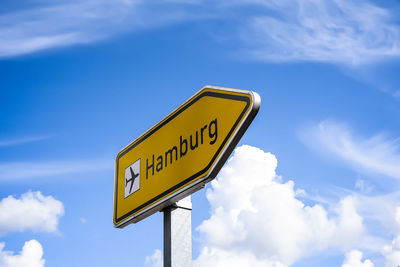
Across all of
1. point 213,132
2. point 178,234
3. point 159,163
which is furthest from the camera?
point 159,163

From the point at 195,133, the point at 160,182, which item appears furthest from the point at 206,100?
the point at 160,182

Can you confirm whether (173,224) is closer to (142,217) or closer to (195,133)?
(142,217)

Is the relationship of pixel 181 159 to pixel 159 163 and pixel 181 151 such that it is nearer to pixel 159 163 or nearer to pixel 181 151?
pixel 181 151

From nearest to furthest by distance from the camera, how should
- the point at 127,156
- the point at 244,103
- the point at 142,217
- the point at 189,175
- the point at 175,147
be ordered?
1. the point at 244,103
2. the point at 189,175
3. the point at 175,147
4. the point at 142,217
5. the point at 127,156

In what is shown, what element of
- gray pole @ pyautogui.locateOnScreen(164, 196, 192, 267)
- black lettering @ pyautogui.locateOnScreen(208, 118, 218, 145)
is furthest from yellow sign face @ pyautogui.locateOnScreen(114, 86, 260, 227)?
gray pole @ pyautogui.locateOnScreen(164, 196, 192, 267)

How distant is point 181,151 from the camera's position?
343 centimetres

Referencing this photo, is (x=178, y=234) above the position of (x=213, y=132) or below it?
below

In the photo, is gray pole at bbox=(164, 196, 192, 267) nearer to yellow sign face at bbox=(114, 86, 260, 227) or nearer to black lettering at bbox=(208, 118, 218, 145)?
yellow sign face at bbox=(114, 86, 260, 227)

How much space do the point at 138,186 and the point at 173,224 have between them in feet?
2.11

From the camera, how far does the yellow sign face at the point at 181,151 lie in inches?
116

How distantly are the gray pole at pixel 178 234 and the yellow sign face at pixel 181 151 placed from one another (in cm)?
12

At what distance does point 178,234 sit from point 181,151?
2.18ft

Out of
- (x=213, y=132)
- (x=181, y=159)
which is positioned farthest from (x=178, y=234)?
(x=213, y=132)

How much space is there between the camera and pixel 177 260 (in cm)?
325
